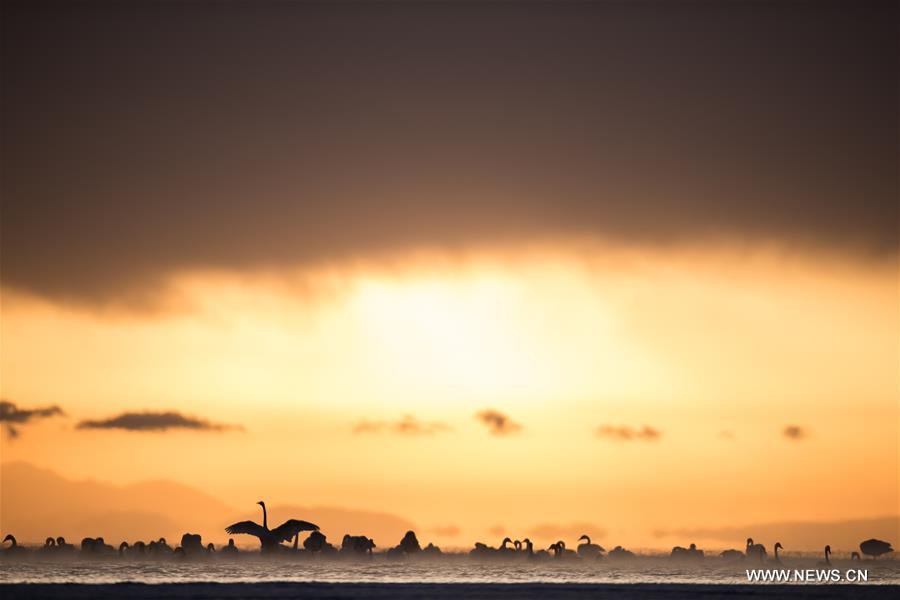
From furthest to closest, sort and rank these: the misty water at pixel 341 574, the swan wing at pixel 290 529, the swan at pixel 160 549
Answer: the swan at pixel 160 549
the swan wing at pixel 290 529
the misty water at pixel 341 574

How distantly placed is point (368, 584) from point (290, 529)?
115ft

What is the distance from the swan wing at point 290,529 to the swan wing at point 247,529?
117 cm

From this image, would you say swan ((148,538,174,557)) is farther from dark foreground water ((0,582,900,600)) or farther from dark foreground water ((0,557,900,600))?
dark foreground water ((0,582,900,600))

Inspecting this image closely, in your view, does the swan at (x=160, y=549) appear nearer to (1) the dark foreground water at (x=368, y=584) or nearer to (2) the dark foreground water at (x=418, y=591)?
(1) the dark foreground water at (x=368, y=584)

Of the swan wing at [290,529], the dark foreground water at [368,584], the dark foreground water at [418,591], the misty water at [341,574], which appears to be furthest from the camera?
the swan wing at [290,529]

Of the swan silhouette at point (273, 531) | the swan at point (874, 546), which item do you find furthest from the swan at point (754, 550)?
the swan silhouette at point (273, 531)

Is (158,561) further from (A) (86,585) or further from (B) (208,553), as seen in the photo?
(A) (86,585)

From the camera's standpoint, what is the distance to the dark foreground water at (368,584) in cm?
5778

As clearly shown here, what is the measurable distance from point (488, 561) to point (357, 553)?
1210cm

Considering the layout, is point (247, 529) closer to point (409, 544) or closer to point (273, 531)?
point (273, 531)

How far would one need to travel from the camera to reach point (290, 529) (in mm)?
97812

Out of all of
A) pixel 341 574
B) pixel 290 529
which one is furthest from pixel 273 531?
pixel 341 574

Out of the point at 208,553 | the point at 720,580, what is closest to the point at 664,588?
the point at 720,580

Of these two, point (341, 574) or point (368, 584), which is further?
point (341, 574)
